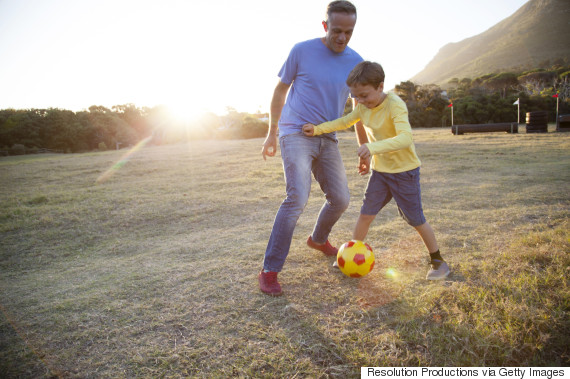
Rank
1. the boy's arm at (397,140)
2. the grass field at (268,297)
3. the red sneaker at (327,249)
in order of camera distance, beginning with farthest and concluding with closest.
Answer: the red sneaker at (327,249)
the boy's arm at (397,140)
the grass field at (268,297)

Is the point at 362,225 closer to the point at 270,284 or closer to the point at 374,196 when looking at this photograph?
the point at 374,196

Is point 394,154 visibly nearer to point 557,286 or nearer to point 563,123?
point 557,286

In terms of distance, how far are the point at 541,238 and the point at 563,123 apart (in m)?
20.2

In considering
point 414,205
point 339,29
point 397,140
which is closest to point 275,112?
point 339,29

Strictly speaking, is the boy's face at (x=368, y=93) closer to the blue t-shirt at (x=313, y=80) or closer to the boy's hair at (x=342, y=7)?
the blue t-shirt at (x=313, y=80)

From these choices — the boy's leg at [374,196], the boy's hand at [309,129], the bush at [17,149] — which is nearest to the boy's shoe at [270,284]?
the boy's leg at [374,196]

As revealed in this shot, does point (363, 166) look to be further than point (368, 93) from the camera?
Yes

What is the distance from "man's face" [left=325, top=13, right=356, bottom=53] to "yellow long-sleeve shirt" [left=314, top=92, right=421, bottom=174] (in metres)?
0.59

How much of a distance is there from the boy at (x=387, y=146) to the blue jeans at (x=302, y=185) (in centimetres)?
18

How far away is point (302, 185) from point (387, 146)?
2.52 ft

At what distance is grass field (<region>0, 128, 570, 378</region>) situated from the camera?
1.96 metres

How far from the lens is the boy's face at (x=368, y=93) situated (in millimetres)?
2664

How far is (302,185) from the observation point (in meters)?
2.77

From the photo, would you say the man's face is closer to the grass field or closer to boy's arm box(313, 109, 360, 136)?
boy's arm box(313, 109, 360, 136)
